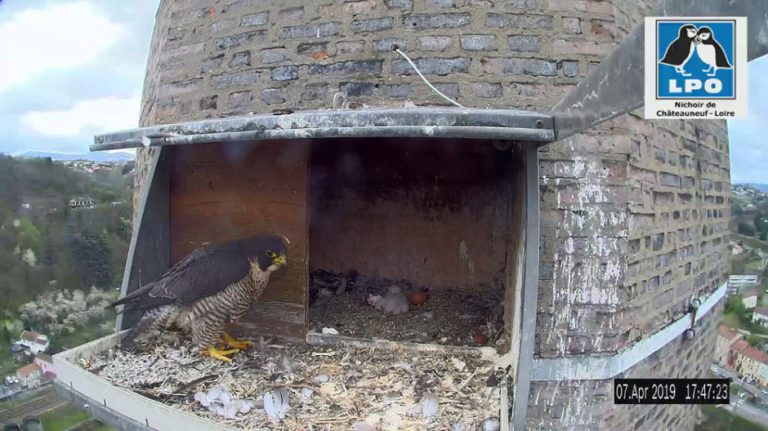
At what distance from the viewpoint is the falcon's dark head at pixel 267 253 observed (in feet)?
6.89

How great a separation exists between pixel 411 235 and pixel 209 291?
A: 1181 mm

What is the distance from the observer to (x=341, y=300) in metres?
2.69

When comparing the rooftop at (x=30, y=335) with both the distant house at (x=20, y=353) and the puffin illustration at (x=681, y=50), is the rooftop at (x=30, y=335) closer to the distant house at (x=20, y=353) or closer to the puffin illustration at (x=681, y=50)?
the distant house at (x=20, y=353)

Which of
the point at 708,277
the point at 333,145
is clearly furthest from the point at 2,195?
the point at 708,277

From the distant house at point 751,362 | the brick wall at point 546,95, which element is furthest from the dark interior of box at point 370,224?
the distant house at point 751,362

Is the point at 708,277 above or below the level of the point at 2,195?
below

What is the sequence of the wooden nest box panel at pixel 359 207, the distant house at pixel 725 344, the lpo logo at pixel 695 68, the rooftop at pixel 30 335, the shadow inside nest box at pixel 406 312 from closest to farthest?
1. the lpo logo at pixel 695 68
2. the wooden nest box panel at pixel 359 207
3. the shadow inside nest box at pixel 406 312
4. the distant house at pixel 725 344
5. the rooftop at pixel 30 335

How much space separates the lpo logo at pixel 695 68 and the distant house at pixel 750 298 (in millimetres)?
2925

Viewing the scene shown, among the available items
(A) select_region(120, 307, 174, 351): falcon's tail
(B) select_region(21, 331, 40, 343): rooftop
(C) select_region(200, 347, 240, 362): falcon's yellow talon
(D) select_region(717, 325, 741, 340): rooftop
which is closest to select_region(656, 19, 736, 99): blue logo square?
(C) select_region(200, 347, 240, 362): falcon's yellow talon

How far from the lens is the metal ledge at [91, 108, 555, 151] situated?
1469 mm

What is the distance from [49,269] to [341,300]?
272 centimetres

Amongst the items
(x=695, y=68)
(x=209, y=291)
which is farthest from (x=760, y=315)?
(x=209, y=291)

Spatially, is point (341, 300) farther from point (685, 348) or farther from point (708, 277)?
point (708, 277)

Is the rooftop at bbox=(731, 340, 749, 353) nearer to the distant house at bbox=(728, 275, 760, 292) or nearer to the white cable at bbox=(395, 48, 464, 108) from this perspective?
the distant house at bbox=(728, 275, 760, 292)
